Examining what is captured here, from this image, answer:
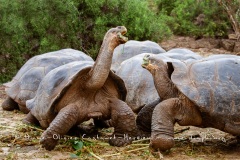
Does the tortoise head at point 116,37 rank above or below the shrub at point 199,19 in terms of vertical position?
above

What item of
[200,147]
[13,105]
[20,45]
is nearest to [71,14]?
[20,45]

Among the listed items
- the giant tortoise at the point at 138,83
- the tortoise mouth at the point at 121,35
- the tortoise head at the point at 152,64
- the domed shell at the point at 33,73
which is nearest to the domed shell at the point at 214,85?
the tortoise head at the point at 152,64

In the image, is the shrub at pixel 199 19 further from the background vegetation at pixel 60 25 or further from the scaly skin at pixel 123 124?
the scaly skin at pixel 123 124

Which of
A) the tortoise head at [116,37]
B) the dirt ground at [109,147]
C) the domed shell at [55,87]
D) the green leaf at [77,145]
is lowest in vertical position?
the dirt ground at [109,147]

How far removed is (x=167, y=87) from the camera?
4.31 meters

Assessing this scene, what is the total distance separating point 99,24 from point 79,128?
4657mm

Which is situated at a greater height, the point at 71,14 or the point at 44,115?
the point at 71,14

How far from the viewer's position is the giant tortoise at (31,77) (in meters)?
6.09

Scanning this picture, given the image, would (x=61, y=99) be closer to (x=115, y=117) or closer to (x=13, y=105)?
(x=115, y=117)

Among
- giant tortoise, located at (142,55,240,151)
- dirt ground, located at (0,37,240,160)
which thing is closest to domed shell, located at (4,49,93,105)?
dirt ground, located at (0,37,240,160)

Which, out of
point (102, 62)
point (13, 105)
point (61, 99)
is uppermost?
point (102, 62)

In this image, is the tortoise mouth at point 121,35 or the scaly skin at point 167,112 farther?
the tortoise mouth at point 121,35

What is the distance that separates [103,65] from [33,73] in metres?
2.20

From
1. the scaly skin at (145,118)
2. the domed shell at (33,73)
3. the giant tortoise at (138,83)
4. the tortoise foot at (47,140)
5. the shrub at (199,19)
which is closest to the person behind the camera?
the tortoise foot at (47,140)
